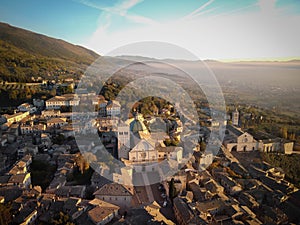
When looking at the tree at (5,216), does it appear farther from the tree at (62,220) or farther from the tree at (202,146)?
the tree at (202,146)

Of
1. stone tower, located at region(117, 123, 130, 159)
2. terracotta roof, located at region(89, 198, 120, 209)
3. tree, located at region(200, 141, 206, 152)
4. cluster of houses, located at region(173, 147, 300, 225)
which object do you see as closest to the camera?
cluster of houses, located at region(173, 147, 300, 225)

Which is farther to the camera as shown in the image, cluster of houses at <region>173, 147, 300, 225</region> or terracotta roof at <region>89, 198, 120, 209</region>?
terracotta roof at <region>89, 198, 120, 209</region>

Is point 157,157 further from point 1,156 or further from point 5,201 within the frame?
point 1,156

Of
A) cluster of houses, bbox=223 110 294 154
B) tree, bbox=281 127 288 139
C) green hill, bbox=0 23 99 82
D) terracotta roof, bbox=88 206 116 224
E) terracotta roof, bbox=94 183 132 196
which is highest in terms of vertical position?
green hill, bbox=0 23 99 82

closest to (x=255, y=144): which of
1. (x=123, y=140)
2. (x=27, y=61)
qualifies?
(x=123, y=140)

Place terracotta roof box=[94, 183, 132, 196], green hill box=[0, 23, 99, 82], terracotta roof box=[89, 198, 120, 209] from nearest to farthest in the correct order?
terracotta roof box=[89, 198, 120, 209] → terracotta roof box=[94, 183, 132, 196] → green hill box=[0, 23, 99, 82]

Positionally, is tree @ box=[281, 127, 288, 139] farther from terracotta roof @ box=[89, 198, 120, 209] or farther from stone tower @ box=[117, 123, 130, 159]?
terracotta roof @ box=[89, 198, 120, 209]

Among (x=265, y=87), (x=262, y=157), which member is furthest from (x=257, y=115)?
(x=262, y=157)

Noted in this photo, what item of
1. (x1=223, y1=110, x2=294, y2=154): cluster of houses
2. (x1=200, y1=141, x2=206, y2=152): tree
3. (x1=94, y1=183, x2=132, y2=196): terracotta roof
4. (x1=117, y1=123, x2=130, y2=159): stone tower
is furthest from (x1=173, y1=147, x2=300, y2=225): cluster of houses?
(x1=223, y1=110, x2=294, y2=154): cluster of houses

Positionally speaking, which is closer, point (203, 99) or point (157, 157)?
point (157, 157)

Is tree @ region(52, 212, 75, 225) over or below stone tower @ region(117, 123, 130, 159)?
below

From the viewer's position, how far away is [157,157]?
13625 mm

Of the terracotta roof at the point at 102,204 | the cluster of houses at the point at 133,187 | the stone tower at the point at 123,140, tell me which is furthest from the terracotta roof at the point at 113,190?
the stone tower at the point at 123,140

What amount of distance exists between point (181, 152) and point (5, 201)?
8.99 m
